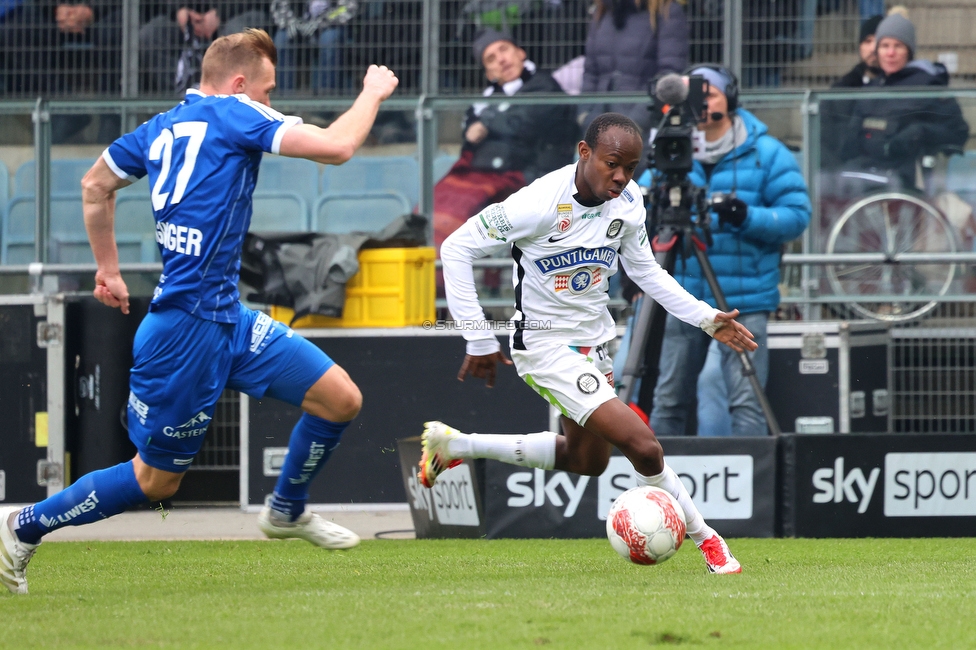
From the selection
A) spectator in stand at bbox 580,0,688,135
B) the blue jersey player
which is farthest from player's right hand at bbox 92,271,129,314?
spectator in stand at bbox 580,0,688,135

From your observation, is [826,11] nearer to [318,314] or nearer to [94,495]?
[318,314]

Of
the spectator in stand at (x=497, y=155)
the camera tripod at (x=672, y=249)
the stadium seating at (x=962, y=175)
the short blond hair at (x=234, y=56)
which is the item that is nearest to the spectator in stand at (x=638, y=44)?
the spectator in stand at (x=497, y=155)

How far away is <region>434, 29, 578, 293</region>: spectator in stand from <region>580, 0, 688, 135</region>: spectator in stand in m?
0.79

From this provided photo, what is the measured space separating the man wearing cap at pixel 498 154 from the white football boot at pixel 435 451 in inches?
151

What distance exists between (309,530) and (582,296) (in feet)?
5.05

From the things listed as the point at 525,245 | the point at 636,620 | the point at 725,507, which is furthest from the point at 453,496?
the point at 636,620

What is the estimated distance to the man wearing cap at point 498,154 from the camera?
989 centimetres

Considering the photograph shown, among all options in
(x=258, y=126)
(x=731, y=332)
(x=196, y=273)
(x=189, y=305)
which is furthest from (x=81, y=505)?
(x=731, y=332)

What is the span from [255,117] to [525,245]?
1.39 metres

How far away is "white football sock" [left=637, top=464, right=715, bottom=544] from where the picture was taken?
5.61 metres

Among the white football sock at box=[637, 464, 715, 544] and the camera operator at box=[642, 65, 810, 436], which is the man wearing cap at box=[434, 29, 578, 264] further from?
the white football sock at box=[637, 464, 715, 544]

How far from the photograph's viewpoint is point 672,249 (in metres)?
8.30

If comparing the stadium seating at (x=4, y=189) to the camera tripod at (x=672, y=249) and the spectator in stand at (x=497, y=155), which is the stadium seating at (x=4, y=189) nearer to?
the spectator in stand at (x=497, y=155)

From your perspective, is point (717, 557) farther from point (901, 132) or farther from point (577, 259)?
point (901, 132)
